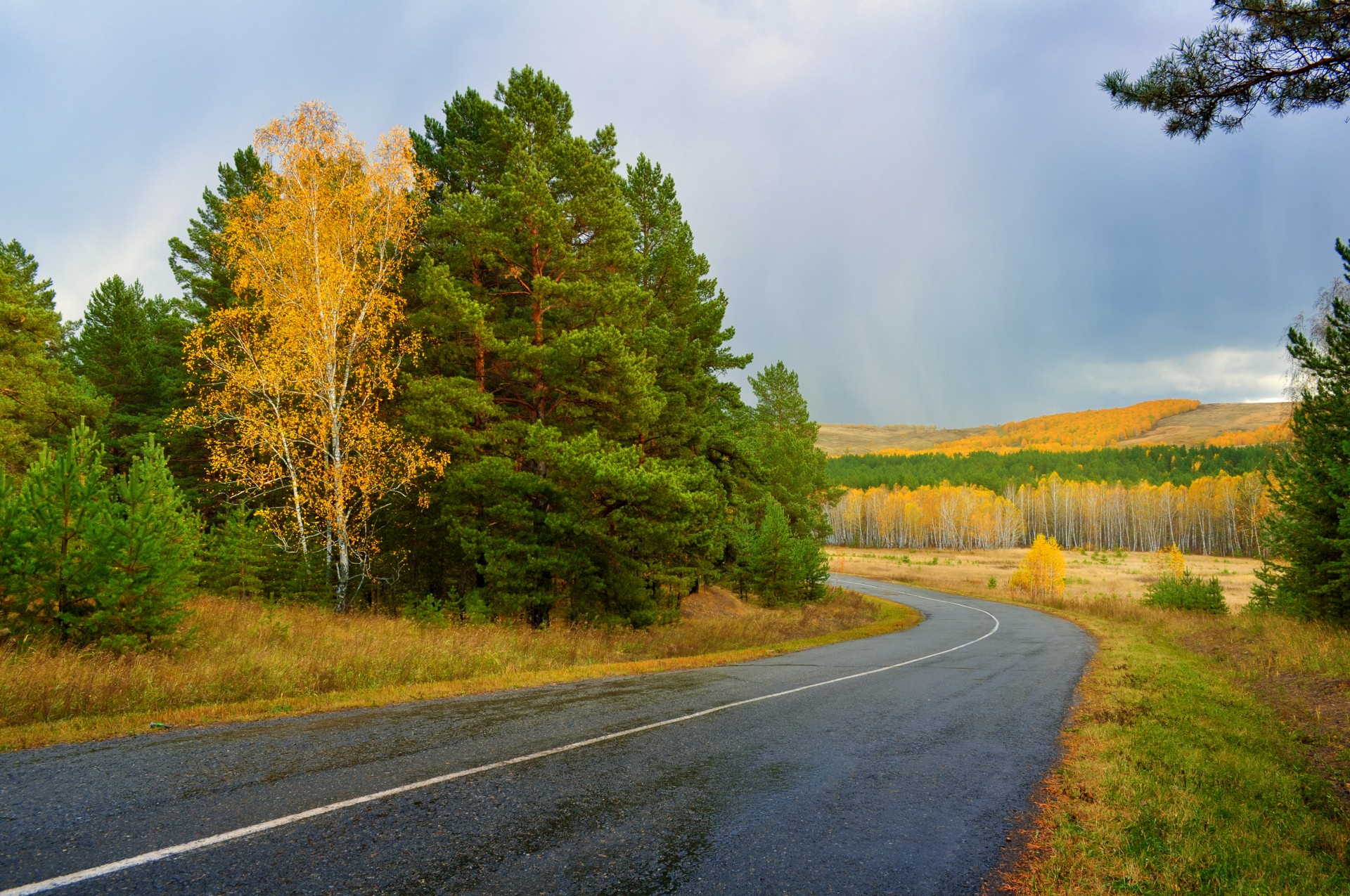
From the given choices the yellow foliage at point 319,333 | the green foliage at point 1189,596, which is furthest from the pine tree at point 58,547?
the green foliage at point 1189,596

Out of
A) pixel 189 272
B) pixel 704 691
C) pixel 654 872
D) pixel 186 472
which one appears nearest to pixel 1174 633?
pixel 704 691

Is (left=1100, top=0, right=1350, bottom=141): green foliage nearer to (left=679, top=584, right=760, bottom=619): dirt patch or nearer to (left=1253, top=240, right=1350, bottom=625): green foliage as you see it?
(left=1253, top=240, right=1350, bottom=625): green foliage

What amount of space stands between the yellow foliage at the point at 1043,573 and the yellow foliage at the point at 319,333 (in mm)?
50233

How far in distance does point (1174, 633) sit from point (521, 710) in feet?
87.2

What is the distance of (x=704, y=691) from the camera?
11.1 metres

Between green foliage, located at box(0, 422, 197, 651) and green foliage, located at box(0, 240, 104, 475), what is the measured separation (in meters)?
14.7

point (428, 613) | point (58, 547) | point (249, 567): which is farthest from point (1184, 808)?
point (249, 567)

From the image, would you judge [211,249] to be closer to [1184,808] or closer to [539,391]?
[539,391]

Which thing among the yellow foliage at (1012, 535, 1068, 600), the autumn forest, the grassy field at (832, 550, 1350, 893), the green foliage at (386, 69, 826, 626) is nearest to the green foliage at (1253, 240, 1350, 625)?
the grassy field at (832, 550, 1350, 893)

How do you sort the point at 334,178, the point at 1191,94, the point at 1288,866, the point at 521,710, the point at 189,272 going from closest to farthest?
the point at 1288,866, the point at 1191,94, the point at 521,710, the point at 334,178, the point at 189,272

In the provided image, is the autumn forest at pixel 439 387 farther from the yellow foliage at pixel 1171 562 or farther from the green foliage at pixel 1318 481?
the yellow foliage at pixel 1171 562

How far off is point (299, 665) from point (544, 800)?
7.02m

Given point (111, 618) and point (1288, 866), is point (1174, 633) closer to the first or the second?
point (1288, 866)

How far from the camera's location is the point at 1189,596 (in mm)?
30797
